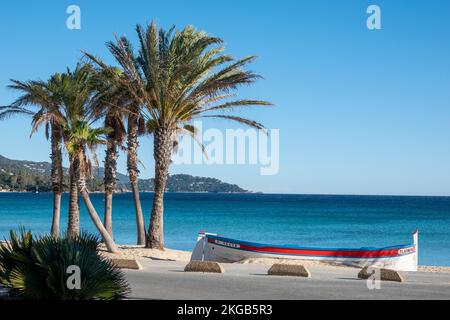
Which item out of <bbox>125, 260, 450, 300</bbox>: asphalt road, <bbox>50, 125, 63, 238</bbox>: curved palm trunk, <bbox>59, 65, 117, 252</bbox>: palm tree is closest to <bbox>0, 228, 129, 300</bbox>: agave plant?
<bbox>125, 260, 450, 300</bbox>: asphalt road

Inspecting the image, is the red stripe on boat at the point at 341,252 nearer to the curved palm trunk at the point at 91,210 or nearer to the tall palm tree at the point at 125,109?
the curved palm trunk at the point at 91,210

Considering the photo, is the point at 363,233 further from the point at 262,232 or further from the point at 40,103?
the point at 40,103

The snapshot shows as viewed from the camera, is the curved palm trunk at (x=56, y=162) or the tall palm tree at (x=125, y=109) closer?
the tall palm tree at (x=125, y=109)

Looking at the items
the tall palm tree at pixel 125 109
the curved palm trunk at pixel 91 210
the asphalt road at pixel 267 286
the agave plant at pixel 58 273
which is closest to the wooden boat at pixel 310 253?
the curved palm trunk at pixel 91 210

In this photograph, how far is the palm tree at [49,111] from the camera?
89.2 feet

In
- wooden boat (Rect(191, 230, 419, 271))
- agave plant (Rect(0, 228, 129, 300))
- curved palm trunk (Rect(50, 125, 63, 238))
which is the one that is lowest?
wooden boat (Rect(191, 230, 419, 271))

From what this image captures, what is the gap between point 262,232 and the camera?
71.2 meters

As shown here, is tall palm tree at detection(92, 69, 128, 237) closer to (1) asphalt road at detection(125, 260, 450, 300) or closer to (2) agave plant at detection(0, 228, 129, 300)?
(1) asphalt road at detection(125, 260, 450, 300)

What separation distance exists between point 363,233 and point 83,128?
162ft

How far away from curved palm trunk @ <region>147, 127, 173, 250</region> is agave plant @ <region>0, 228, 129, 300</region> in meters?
15.0

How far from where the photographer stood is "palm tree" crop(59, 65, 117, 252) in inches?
992

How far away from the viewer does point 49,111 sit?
27359mm

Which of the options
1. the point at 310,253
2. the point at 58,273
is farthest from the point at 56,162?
the point at 58,273
